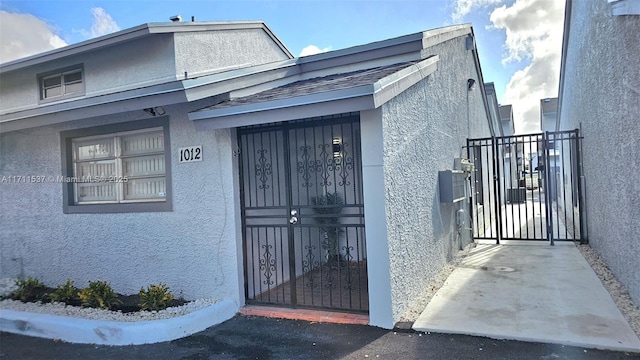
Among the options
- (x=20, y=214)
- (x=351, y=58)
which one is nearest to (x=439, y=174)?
(x=351, y=58)

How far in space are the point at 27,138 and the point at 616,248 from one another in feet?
33.6

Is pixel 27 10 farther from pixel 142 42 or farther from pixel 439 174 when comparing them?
pixel 439 174

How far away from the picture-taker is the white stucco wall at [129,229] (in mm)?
5570

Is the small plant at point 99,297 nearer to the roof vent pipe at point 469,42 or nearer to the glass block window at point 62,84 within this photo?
the glass block window at point 62,84

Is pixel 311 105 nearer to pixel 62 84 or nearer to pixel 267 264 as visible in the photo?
pixel 267 264

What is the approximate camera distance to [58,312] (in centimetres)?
550

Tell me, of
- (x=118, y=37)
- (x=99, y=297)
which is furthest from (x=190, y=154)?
(x=118, y=37)

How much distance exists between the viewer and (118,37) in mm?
7000

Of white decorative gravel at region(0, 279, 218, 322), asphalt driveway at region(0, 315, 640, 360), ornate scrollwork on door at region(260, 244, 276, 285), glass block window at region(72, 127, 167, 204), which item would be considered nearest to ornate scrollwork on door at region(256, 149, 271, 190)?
ornate scrollwork on door at region(260, 244, 276, 285)

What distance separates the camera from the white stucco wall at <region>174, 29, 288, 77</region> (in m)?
7.18

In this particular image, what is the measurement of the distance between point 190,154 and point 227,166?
0.68 meters

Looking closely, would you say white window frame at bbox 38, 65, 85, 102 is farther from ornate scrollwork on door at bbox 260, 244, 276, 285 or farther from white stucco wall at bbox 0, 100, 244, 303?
ornate scrollwork on door at bbox 260, 244, 276, 285

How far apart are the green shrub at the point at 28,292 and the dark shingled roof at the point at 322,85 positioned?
14.5 ft

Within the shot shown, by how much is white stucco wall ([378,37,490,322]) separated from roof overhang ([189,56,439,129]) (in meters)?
0.27
